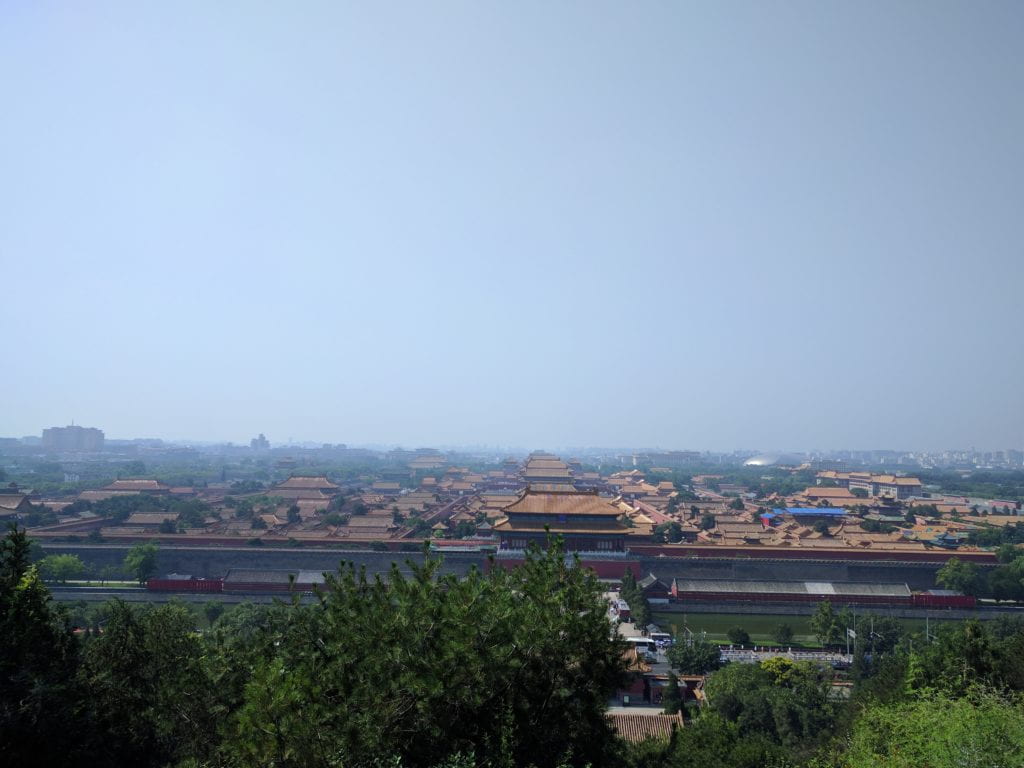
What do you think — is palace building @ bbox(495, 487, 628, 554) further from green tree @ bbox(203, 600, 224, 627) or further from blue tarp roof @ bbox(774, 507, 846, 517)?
blue tarp roof @ bbox(774, 507, 846, 517)

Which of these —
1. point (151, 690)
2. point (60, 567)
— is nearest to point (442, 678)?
point (151, 690)

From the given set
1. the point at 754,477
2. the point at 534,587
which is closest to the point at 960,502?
the point at 754,477

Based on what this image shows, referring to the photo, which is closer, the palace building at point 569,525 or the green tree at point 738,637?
the green tree at point 738,637

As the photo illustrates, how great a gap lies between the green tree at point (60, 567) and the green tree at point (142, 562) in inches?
67.7

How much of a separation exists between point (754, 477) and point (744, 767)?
80.1m

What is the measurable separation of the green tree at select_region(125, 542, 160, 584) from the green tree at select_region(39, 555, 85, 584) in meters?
1.72

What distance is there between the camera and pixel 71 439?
114125mm

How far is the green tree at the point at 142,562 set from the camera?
2489 centimetres

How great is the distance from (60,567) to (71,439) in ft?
338

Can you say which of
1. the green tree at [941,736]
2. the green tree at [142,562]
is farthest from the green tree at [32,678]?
the green tree at [142,562]

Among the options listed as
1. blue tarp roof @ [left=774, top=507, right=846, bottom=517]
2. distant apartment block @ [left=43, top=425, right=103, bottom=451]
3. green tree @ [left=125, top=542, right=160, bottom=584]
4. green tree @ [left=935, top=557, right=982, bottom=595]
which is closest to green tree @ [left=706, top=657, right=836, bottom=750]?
green tree @ [left=935, top=557, right=982, bottom=595]

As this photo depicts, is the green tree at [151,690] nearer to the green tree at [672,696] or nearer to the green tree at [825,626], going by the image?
the green tree at [672,696]

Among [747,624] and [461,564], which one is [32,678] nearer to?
[747,624]

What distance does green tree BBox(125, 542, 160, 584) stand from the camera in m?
24.9
